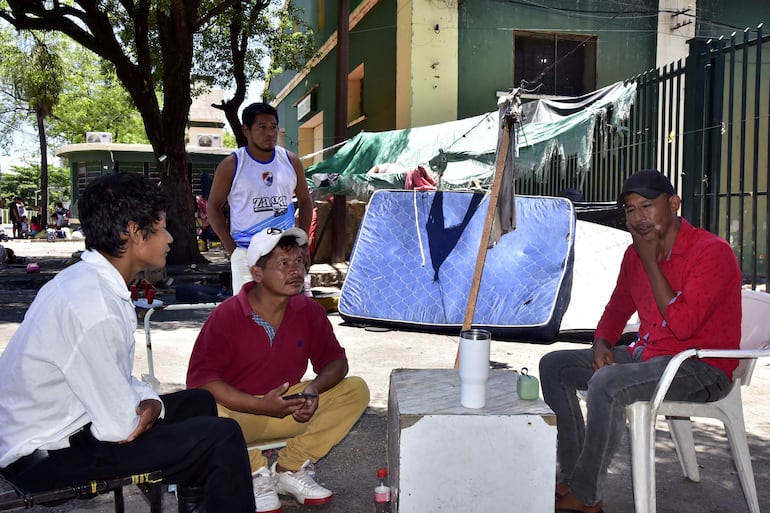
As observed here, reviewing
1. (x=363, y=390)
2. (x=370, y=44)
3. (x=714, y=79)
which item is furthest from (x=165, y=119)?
(x=363, y=390)

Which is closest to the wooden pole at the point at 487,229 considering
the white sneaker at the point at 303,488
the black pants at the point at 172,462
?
the white sneaker at the point at 303,488

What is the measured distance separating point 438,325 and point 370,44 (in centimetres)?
1027

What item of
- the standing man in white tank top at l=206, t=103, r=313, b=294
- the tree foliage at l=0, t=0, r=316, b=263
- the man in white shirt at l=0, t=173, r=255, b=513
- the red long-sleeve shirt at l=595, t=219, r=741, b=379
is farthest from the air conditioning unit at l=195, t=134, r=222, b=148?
the man in white shirt at l=0, t=173, r=255, b=513

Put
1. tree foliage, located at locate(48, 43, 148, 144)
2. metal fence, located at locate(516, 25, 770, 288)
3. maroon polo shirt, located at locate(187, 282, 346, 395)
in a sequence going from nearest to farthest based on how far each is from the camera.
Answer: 1. maroon polo shirt, located at locate(187, 282, 346, 395)
2. metal fence, located at locate(516, 25, 770, 288)
3. tree foliage, located at locate(48, 43, 148, 144)

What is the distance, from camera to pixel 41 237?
28766 millimetres

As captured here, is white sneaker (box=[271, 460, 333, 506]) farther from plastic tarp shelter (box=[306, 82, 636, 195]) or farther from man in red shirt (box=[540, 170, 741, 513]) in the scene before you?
plastic tarp shelter (box=[306, 82, 636, 195])

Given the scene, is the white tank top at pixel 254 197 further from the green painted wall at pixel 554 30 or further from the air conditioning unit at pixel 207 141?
the air conditioning unit at pixel 207 141

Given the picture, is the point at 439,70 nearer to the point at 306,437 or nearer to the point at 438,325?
the point at 438,325

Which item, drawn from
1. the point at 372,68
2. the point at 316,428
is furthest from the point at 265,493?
the point at 372,68

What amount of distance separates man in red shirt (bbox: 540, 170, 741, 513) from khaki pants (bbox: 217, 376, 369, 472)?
3.10 ft

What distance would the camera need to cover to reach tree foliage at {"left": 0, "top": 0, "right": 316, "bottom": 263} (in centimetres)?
1321

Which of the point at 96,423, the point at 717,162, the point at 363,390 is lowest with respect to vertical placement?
the point at 363,390

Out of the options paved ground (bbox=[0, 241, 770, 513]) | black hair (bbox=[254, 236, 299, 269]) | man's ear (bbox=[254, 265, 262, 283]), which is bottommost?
paved ground (bbox=[0, 241, 770, 513])

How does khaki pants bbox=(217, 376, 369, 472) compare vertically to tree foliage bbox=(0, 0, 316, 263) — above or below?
below
